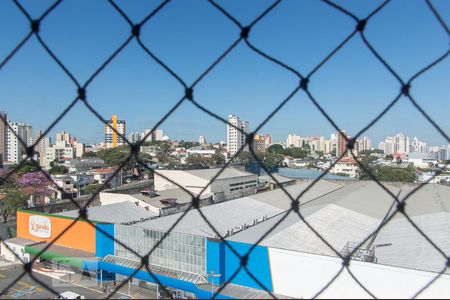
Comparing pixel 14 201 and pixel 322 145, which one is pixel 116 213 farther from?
pixel 322 145

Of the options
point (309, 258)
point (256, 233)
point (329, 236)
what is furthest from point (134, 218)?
point (309, 258)

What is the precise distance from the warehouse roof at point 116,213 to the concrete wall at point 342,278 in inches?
Answer: 140

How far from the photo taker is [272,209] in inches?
274

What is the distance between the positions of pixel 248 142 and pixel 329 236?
13.9 ft

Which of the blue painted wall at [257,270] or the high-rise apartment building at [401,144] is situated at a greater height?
the high-rise apartment building at [401,144]

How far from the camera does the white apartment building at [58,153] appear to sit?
20.9 metres

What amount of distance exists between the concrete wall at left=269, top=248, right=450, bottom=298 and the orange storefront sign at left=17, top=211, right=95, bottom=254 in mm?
2774

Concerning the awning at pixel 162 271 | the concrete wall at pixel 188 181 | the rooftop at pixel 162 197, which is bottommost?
the awning at pixel 162 271

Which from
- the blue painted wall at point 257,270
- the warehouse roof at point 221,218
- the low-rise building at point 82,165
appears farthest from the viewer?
the low-rise building at point 82,165

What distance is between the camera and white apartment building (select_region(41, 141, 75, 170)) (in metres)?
20.9

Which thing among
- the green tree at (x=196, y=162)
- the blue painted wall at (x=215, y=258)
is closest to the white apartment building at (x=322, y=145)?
the green tree at (x=196, y=162)

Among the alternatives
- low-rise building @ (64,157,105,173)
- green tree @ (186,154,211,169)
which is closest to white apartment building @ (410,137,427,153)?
green tree @ (186,154,211,169)

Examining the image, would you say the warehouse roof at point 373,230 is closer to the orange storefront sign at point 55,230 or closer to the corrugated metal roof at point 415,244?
the corrugated metal roof at point 415,244

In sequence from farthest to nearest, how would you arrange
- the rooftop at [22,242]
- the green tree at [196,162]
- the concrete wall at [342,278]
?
the green tree at [196,162] → the rooftop at [22,242] → the concrete wall at [342,278]
